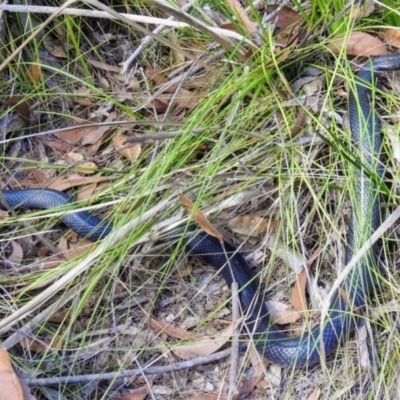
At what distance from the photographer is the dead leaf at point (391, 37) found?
107 inches

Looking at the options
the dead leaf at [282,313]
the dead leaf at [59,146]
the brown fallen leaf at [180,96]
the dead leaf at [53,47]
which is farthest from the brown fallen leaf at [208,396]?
the dead leaf at [53,47]

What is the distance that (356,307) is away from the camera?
7.69 ft

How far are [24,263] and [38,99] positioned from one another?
837mm

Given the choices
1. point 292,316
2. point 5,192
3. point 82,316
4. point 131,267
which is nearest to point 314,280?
point 292,316

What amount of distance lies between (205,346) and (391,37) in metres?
1.38

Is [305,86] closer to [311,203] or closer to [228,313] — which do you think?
[311,203]

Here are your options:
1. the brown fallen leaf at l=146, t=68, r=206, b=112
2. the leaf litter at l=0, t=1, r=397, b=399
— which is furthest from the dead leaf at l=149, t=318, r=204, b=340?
the brown fallen leaf at l=146, t=68, r=206, b=112

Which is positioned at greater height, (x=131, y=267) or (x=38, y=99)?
(x=38, y=99)

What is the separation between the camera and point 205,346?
96.0 inches

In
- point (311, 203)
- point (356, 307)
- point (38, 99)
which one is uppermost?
point (38, 99)

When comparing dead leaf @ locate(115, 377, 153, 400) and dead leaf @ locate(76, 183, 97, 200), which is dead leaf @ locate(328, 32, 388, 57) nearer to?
dead leaf @ locate(76, 183, 97, 200)

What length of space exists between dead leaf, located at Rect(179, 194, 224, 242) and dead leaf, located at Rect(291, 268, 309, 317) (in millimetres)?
311

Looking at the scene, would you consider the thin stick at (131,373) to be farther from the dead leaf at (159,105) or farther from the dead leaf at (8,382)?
the dead leaf at (159,105)

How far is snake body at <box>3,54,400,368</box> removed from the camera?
233cm
